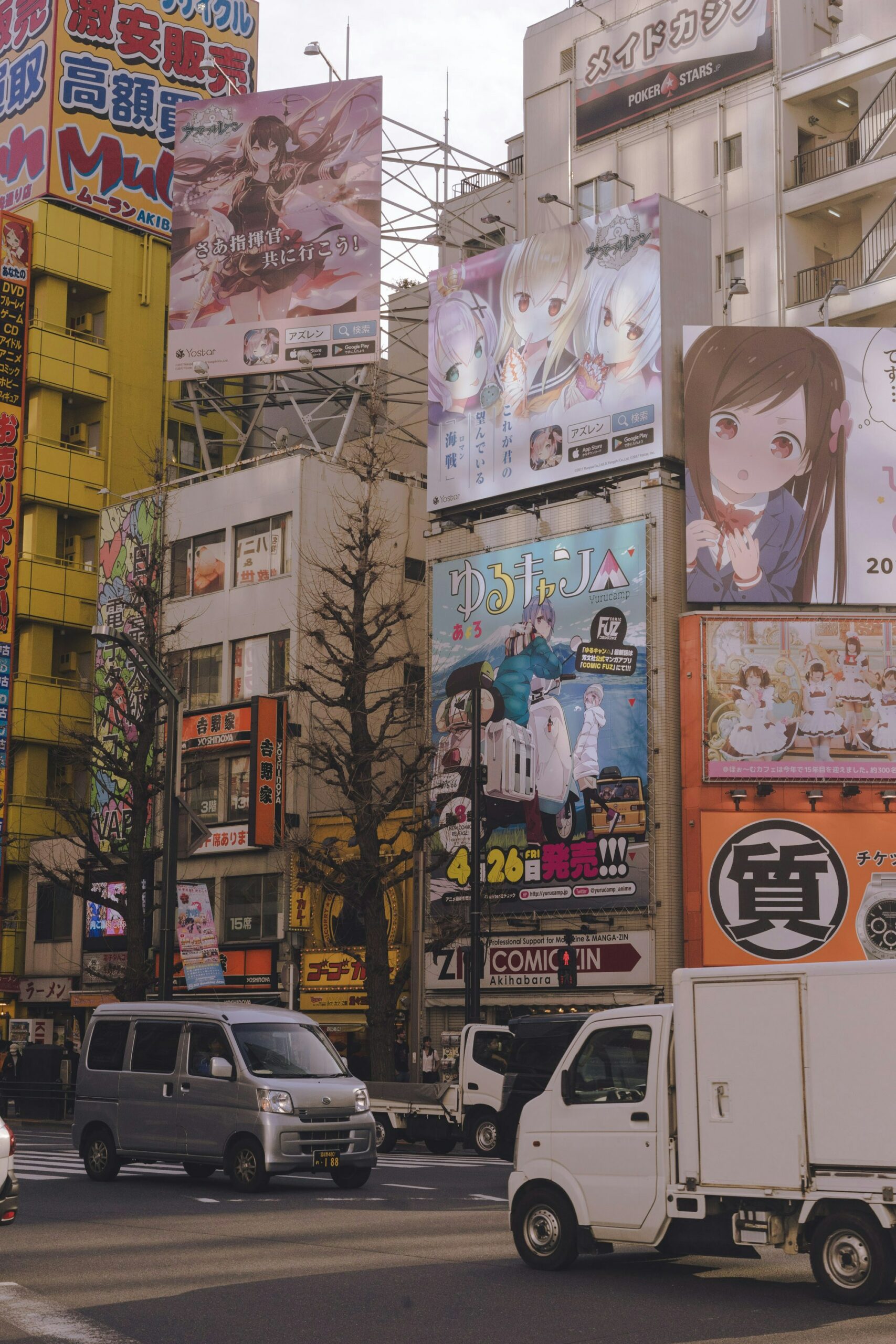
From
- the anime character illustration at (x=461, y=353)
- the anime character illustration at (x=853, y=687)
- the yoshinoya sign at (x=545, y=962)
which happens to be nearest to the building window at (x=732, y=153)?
the anime character illustration at (x=461, y=353)

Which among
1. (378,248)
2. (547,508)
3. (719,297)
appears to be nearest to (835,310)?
(719,297)

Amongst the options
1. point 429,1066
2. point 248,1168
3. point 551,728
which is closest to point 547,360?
point 551,728

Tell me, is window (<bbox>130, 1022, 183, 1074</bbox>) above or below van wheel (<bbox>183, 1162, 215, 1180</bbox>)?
above

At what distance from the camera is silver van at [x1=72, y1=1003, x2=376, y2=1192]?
18.5 m

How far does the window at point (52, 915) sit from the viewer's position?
52344 millimetres

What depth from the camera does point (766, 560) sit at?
3862cm

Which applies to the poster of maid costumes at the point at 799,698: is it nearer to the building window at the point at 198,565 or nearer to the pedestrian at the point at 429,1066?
the pedestrian at the point at 429,1066

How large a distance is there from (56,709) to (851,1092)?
46.8 metres

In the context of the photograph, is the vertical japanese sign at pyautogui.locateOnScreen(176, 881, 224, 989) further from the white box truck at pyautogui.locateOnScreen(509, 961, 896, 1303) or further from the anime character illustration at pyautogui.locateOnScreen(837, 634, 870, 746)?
the white box truck at pyautogui.locateOnScreen(509, 961, 896, 1303)

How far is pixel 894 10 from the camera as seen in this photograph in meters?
46.2

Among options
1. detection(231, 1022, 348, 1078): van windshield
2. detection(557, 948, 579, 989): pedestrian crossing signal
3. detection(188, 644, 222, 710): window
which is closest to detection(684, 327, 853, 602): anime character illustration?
detection(557, 948, 579, 989): pedestrian crossing signal

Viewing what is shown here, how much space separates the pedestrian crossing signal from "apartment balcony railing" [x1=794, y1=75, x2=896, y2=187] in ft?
71.7

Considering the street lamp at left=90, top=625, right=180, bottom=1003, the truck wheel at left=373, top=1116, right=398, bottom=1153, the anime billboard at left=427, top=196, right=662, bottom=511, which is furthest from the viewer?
the anime billboard at left=427, top=196, right=662, bottom=511

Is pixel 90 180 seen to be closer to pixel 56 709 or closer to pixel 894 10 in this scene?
pixel 56 709
